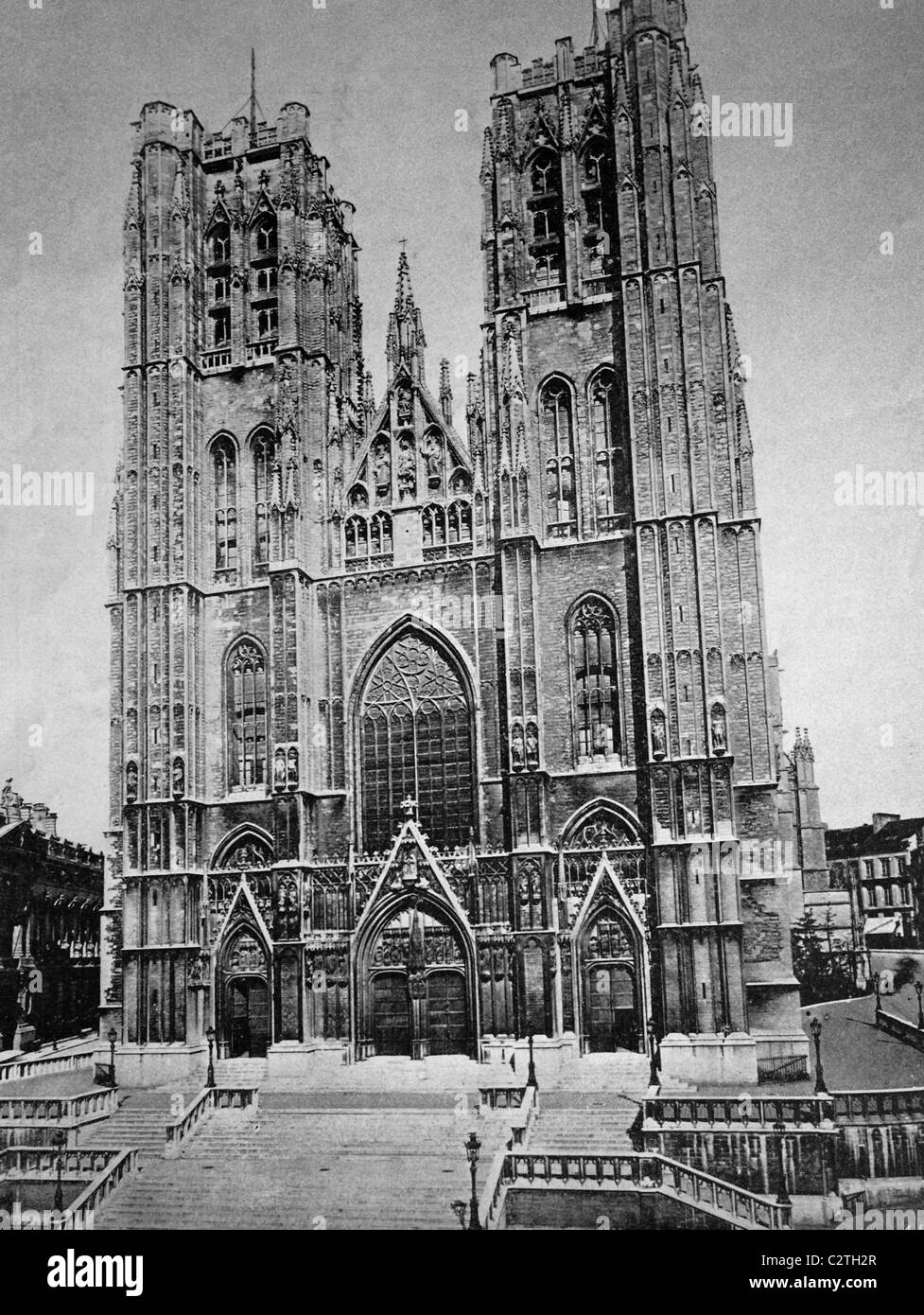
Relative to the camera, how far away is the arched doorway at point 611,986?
71.0ft

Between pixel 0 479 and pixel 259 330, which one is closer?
pixel 0 479

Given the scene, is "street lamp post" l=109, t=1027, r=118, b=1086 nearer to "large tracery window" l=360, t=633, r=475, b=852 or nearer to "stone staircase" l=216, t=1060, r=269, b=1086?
"stone staircase" l=216, t=1060, r=269, b=1086

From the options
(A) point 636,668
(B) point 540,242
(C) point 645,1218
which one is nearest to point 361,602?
(A) point 636,668

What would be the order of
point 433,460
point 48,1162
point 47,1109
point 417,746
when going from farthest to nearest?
point 433,460, point 417,746, point 47,1109, point 48,1162

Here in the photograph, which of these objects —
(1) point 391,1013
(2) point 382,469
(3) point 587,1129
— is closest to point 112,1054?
(1) point 391,1013

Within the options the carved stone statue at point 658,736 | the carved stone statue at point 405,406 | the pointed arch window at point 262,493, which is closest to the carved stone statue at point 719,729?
the carved stone statue at point 658,736

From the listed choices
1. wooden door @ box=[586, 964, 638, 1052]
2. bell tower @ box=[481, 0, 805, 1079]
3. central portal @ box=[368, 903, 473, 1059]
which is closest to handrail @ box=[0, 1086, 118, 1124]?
central portal @ box=[368, 903, 473, 1059]

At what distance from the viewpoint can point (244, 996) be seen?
23875mm

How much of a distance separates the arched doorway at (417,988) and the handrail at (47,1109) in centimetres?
464

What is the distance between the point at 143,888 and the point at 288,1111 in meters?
5.69

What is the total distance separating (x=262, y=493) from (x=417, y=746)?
6197 mm

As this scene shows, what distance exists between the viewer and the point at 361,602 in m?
24.9

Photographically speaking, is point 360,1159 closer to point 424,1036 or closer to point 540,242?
point 424,1036

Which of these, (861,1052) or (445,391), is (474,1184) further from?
(445,391)
